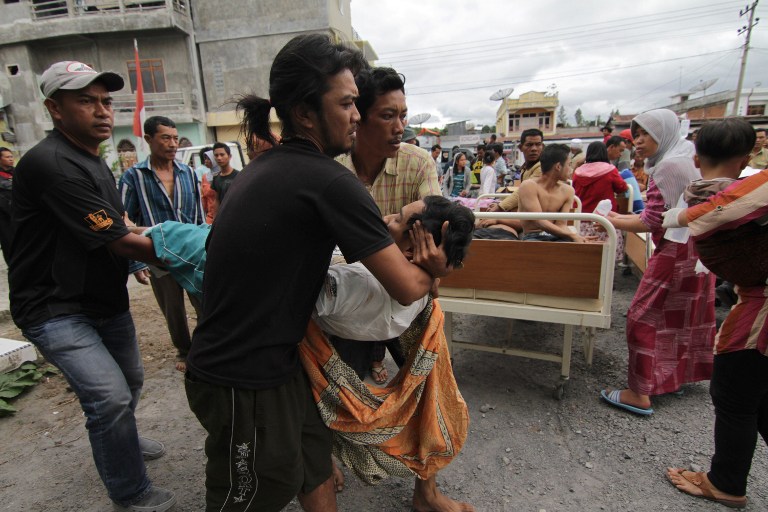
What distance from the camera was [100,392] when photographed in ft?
5.85

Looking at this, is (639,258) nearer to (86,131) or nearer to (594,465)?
(594,465)

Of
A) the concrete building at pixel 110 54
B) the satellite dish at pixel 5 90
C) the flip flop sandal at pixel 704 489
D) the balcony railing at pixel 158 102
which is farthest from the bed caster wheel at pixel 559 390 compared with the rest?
the satellite dish at pixel 5 90

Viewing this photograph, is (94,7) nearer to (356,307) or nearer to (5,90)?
(5,90)

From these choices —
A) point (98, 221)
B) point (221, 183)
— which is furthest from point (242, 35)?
point (98, 221)

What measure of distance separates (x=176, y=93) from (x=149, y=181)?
60.0ft

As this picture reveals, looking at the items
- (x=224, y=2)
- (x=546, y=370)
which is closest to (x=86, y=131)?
(x=546, y=370)

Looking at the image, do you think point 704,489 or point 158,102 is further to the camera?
point 158,102

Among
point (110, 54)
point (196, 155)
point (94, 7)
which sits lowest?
point (196, 155)

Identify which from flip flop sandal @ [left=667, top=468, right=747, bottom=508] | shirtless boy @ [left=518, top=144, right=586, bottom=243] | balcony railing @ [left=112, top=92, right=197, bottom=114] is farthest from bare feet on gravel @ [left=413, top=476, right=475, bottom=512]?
balcony railing @ [left=112, top=92, right=197, bottom=114]

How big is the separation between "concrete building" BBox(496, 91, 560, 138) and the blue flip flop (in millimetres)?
42603

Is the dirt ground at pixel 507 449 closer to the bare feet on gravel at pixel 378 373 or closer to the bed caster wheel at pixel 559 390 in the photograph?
the bed caster wheel at pixel 559 390

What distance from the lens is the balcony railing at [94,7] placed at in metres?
18.9

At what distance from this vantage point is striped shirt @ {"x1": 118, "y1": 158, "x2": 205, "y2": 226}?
3324 millimetres

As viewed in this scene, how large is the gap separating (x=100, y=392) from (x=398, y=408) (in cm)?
124
